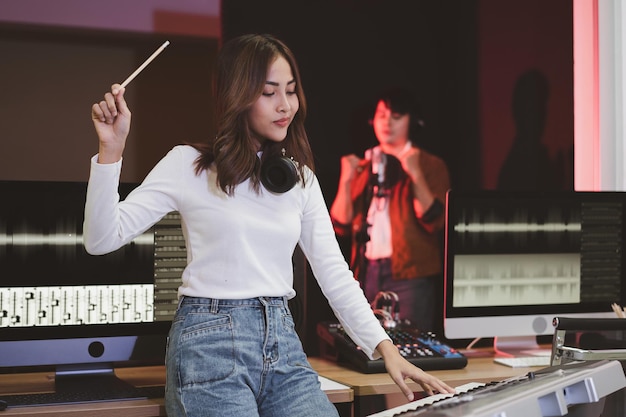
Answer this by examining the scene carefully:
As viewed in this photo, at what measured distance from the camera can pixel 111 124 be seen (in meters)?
1.77

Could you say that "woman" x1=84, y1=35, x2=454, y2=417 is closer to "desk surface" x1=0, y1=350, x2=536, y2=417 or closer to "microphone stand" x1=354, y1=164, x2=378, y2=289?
"desk surface" x1=0, y1=350, x2=536, y2=417

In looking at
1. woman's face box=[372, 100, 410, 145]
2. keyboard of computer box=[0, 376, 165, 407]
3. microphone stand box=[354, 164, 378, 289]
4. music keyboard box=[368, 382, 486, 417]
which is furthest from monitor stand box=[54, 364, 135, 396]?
woman's face box=[372, 100, 410, 145]

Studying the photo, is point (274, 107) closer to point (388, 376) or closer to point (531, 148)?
point (388, 376)

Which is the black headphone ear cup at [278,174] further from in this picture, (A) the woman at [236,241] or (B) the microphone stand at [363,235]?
(B) the microphone stand at [363,235]

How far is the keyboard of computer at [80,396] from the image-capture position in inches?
82.5

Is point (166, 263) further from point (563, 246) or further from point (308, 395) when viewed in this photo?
point (563, 246)

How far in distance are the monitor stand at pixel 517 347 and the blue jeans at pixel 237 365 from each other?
3.85 ft

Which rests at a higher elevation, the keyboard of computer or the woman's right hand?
the woman's right hand

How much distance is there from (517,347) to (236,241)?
1.49 m

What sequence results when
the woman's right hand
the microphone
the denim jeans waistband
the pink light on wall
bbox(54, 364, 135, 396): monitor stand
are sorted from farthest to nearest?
the pink light on wall < the microphone < bbox(54, 364, 135, 396): monitor stand < the denim jeans waistband < the woman's right hand

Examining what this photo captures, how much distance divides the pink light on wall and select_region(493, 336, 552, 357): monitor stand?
698 millimetres

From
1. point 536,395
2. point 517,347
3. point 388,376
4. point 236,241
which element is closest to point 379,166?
point 517,347

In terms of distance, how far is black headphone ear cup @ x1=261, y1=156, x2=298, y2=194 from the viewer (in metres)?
1.99

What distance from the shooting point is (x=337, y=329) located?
2719 mm
